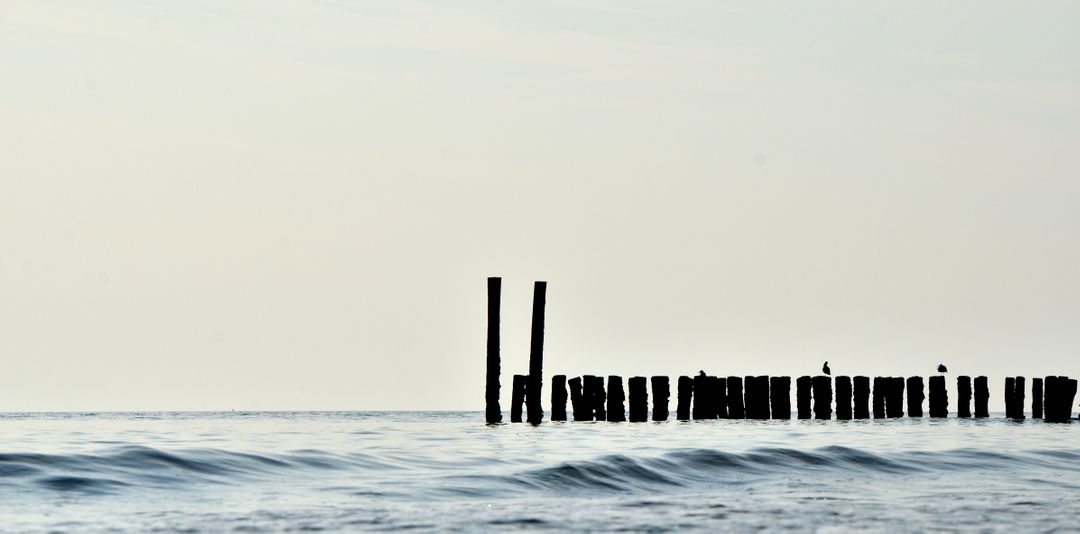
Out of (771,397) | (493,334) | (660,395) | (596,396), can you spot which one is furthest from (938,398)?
(493,334)

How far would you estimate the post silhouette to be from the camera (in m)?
33.8

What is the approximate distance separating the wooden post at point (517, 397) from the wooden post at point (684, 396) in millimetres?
4111

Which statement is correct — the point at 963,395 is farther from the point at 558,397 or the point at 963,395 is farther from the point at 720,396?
the point at 558,397

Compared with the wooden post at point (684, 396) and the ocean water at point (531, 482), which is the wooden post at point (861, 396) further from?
the ocean water at point (531, 482)

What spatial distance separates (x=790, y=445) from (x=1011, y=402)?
14.5 m

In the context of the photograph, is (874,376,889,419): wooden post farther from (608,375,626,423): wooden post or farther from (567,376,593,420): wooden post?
(567,376,593,420): wooden post

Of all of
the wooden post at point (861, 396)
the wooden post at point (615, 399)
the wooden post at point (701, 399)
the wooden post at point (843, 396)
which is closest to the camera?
the wooden post at point (615, 399)

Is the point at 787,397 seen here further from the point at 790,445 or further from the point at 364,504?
the point at 364,504

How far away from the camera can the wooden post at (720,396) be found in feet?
108

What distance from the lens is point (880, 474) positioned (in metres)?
18.0

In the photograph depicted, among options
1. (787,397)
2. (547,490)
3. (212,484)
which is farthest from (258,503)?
(787,397)

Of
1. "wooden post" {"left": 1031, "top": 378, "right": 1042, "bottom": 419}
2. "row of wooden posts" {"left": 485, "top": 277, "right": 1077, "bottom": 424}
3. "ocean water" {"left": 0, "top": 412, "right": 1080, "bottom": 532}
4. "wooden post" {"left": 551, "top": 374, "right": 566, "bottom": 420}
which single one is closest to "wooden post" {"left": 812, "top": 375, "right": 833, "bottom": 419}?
"row of wooden posts" {"left": 485, "top": 277, "right": 1077, "bottom": 424}

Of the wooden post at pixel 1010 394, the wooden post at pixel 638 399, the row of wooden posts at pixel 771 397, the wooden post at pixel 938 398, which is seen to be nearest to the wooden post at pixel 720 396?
the row of wooden posts at pixel 771 397

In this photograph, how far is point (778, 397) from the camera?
33219 mm
